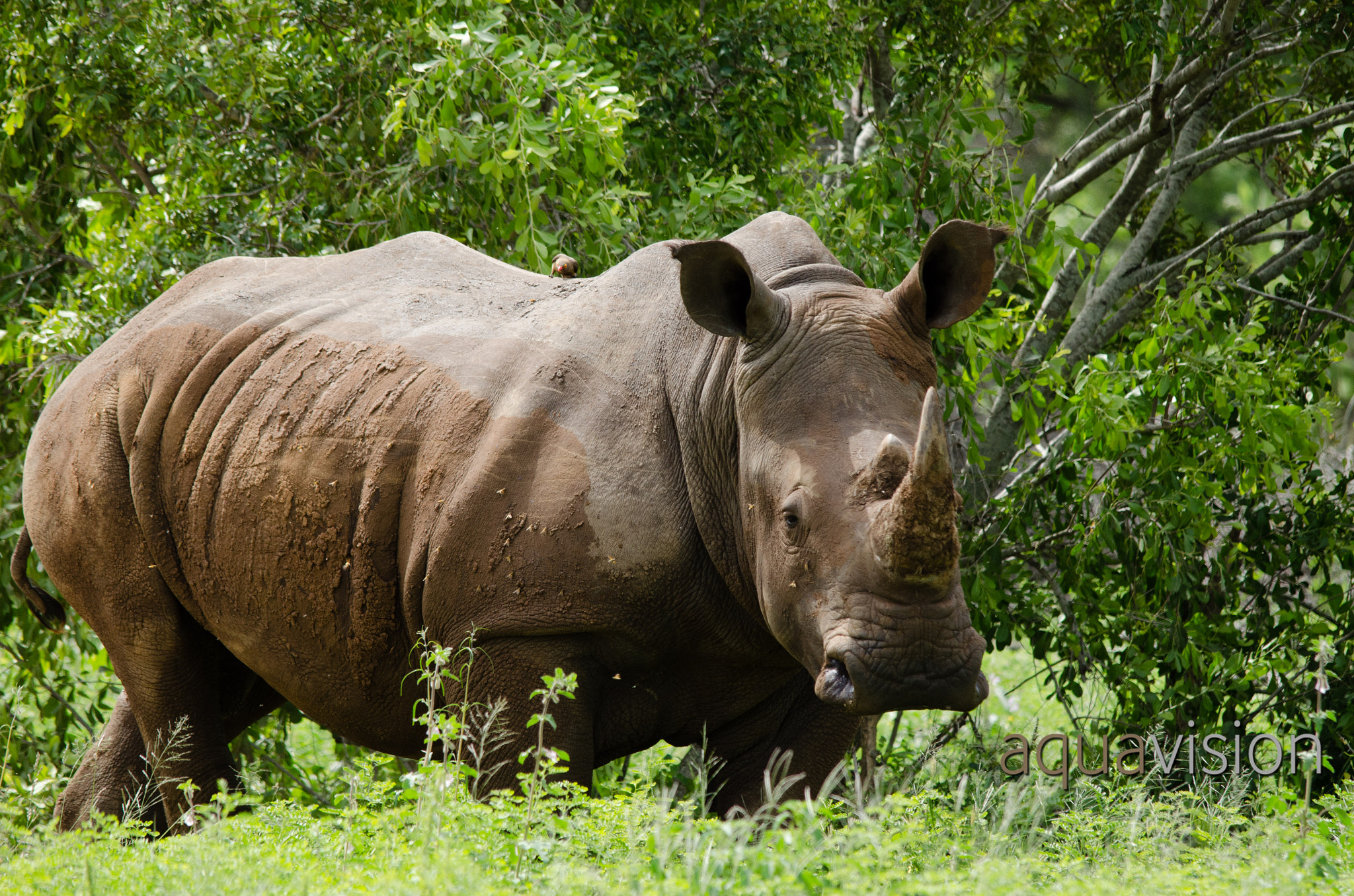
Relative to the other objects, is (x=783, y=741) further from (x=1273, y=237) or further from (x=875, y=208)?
(x=1273, y=237)

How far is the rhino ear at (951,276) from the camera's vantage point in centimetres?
393

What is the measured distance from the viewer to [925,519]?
10.5 feet

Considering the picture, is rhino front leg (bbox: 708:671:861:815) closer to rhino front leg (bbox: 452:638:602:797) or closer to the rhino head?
rhino front leg (bbox: 452:638:602:797)

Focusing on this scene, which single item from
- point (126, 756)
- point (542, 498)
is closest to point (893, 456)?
point (542, 498)

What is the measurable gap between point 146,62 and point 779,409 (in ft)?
13.9

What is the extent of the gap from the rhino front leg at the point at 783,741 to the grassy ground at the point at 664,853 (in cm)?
20

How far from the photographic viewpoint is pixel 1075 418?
543 centimetres

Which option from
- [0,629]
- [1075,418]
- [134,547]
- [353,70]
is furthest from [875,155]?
[0,629]

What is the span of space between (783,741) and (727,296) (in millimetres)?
1382

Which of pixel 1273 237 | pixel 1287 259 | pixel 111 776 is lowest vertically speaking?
pixel 111 776

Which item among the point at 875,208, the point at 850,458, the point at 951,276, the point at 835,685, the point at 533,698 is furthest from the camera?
the point at 875,208

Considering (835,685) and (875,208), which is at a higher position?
(875,208)

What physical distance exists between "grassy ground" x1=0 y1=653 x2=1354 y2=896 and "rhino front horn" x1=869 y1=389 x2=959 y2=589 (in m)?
0.52

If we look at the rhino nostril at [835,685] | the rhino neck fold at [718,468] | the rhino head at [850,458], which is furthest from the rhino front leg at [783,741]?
the rhino nostril at [835,685]
